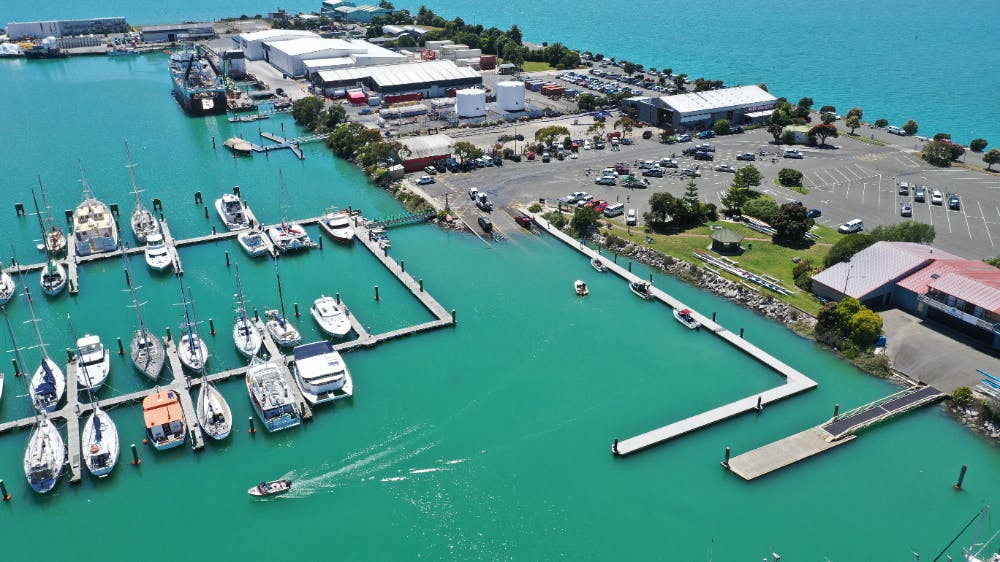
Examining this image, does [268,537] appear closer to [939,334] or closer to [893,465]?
[893,465]

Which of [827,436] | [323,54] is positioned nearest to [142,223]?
[827,436]

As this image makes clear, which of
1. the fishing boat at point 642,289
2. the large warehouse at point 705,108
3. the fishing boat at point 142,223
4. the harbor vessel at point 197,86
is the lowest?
the fishing boat at point 642,289

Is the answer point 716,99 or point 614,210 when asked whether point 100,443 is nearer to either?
point 614,210

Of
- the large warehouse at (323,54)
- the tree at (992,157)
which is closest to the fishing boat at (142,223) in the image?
the large warehouse at (323,54)

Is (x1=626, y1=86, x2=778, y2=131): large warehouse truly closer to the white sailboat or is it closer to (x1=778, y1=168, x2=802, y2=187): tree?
(x1=778, y1=168, x2=802, y2=187): tree

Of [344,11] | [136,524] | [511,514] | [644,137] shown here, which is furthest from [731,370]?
[344,11]

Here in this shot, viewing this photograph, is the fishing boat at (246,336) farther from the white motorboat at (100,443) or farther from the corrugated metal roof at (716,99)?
the corrugated metal roof at (716,99)
